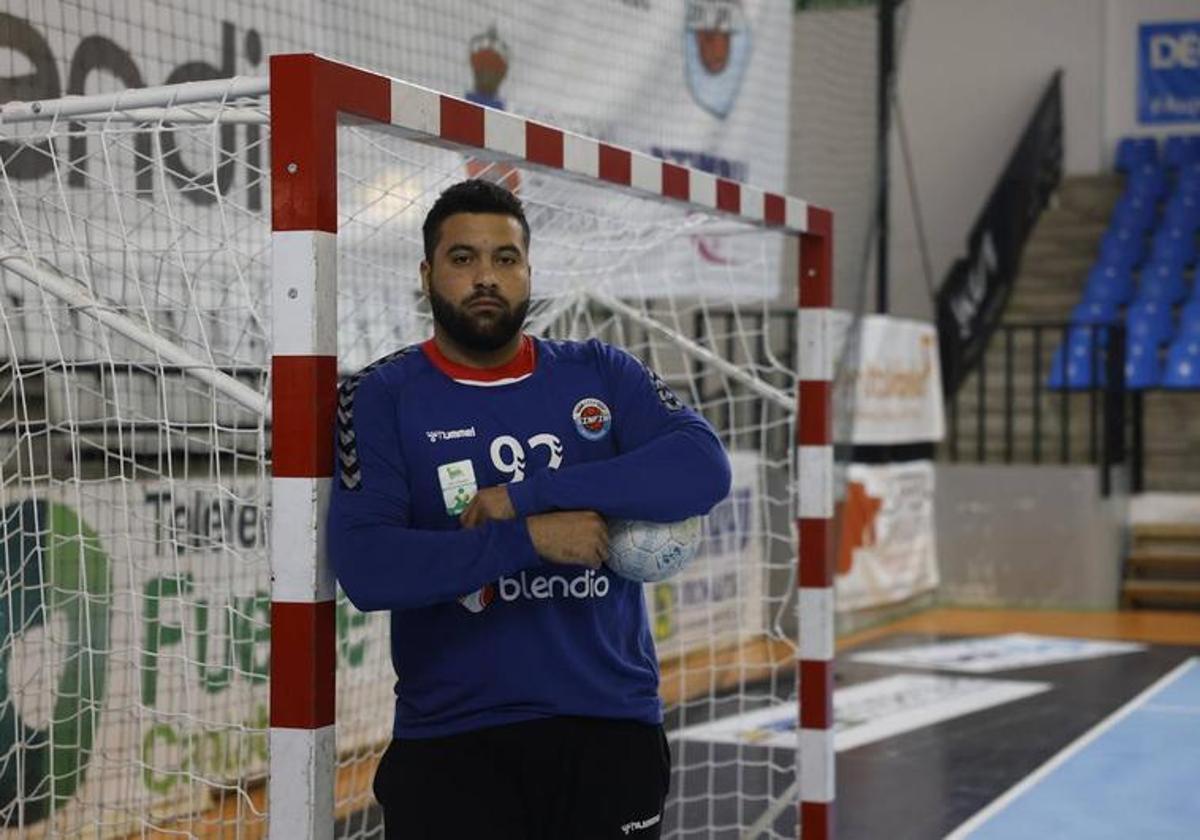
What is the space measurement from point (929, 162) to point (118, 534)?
14.7m

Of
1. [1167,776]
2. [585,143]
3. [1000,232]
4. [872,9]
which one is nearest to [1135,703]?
[1167,776]

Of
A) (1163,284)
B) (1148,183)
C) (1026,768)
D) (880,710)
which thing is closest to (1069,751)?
(1026,768)

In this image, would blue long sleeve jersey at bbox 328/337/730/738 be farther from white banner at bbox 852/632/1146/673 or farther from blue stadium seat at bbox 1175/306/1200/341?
blue stadium seat at bbox 1175/306/1200/341

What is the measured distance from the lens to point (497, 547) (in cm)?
268

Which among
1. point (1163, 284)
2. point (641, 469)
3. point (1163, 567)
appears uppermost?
point (1163, 284)

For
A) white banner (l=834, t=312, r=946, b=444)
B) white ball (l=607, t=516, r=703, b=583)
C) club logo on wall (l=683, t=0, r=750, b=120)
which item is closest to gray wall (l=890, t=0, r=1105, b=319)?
white banner (l=834, t=312, r=946, b=444)

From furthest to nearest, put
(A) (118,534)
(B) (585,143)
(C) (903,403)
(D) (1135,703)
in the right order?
(C) (903,403) < (D) (1135,703) < (A) (118,534) < (B) (585,143)

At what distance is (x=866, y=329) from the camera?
1120 centimetres

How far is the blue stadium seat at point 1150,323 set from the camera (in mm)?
15539

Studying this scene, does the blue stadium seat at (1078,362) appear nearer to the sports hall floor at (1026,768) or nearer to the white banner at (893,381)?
the white banner at (893,381)

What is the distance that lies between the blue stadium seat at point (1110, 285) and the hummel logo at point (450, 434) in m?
14.5

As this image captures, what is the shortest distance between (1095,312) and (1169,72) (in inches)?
136

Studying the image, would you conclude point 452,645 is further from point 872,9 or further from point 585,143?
point 872,9

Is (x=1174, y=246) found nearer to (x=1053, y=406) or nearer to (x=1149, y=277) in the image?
(x=1149, y=277)
